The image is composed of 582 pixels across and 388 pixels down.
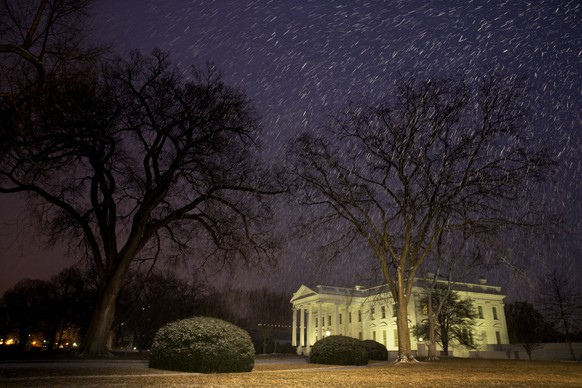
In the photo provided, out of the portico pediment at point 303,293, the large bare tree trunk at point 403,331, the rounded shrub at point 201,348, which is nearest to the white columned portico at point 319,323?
the portico pediment at point 303,293

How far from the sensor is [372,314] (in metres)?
67.5

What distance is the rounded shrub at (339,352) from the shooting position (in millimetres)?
19484

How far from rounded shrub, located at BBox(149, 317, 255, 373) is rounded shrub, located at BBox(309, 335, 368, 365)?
283 inches

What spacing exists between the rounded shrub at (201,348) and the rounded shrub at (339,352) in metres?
7.19

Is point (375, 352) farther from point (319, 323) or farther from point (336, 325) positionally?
point (336, 325)

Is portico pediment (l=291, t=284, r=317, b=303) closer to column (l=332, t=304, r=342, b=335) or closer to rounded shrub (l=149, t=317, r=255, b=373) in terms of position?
column (l=332, t=304, r=342, b=335)

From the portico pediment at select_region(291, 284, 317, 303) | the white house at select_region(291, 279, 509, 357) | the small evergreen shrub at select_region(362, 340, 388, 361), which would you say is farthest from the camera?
the portico pediment at select_region(291, 284, 317, 303)

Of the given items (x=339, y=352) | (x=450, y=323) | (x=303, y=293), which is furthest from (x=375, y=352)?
(x=303, y=293)

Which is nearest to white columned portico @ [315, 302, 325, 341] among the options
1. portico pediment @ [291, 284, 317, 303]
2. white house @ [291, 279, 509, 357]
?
white house @ [291, 279, 509, 357]

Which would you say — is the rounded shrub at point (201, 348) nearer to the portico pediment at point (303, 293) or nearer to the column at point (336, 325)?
the column at point (336, 325)

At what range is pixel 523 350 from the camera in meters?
47.1

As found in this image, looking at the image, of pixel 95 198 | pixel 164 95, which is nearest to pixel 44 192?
pixel 95 198

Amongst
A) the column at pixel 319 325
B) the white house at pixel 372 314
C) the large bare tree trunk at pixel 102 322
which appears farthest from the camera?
the column at pixel 319 325

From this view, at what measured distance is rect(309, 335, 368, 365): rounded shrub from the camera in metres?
19.5
